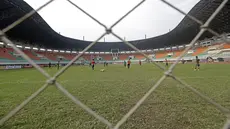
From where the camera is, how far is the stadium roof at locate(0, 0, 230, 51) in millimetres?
21234

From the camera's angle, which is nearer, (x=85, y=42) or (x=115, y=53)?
(x=85, y=42)

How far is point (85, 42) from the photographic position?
49.7 m

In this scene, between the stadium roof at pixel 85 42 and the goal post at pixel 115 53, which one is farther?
the goal post at pixel 115 53

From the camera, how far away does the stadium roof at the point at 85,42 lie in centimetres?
2123

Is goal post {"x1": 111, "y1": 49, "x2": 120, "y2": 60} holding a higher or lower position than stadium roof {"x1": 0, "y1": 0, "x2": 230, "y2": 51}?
lower

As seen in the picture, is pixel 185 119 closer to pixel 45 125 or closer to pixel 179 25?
pixel 45 125

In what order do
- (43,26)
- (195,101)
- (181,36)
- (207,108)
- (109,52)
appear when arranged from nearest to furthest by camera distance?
(207,108) → (195,101) → (43,26) → (181,36) → (109,52)

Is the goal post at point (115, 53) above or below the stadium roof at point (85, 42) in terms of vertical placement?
below

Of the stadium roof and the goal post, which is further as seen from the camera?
the goal post

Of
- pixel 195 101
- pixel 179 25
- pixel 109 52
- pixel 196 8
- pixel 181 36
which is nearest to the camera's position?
pixel 195 101

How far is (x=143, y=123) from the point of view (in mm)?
2469

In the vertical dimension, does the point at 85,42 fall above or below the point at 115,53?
above

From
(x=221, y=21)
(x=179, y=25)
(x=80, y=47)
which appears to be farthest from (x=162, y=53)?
(x=80, y=47)

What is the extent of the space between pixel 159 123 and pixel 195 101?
163 cm
